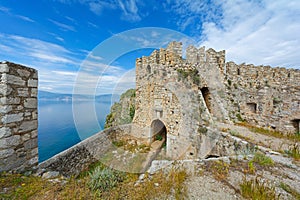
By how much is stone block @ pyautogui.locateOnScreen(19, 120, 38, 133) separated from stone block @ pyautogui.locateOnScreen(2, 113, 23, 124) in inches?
5.4

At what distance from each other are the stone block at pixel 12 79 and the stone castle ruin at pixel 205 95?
5879 millimetres

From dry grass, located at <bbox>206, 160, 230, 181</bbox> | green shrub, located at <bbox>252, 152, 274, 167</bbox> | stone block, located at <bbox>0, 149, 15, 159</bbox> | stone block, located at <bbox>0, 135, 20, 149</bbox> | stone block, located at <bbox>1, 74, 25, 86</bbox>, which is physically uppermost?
stone block, located at <bbox>1, 74, 25, 86</bbox>

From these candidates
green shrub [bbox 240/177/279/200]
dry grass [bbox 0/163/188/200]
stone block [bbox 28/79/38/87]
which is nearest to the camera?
green shrub [bbox 240/177/279/200]

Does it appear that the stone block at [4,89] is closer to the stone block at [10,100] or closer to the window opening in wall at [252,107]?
the stone block at [10,100]

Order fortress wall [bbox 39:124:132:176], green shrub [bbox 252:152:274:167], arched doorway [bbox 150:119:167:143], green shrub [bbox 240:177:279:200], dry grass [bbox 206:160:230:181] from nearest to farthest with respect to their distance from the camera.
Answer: green shrub [bbox 240:177:279:200] < dry grass [bbox 206:160:230:181] < green shrub [bbox 252:152:274:167] < fortress wall [bbox 39:124:132:176] < arched doorway [bbox 150:119:167:143]

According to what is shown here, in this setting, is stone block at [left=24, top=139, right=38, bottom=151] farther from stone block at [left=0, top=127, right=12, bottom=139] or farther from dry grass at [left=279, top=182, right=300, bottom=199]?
dry grass at [left=279, top=182, right=300, bottom=199]

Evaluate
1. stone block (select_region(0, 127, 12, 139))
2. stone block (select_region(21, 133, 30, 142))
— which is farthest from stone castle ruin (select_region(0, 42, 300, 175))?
stone block (select_region(0, 127, 12, 139))

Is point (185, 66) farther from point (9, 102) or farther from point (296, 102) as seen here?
point (9, 102)

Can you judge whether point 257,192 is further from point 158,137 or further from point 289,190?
point 158,137

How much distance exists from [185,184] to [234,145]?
122 inches

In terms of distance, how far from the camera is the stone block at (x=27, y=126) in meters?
2.54

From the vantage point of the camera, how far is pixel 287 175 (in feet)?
8.00

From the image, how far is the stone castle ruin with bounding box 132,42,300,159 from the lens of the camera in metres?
6.04

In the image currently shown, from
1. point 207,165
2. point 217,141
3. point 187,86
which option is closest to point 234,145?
point 217,141
